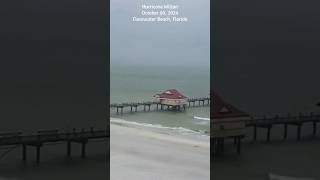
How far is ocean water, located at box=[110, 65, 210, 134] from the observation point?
3242 mm

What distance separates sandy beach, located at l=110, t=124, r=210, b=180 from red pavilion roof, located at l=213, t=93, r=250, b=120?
0.21 metres

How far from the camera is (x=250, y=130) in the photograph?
10.9 ft

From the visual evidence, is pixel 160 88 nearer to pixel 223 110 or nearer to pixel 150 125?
pixel 150 125

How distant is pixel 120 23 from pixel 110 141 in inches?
33.0

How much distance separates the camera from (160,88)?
3.29 m
